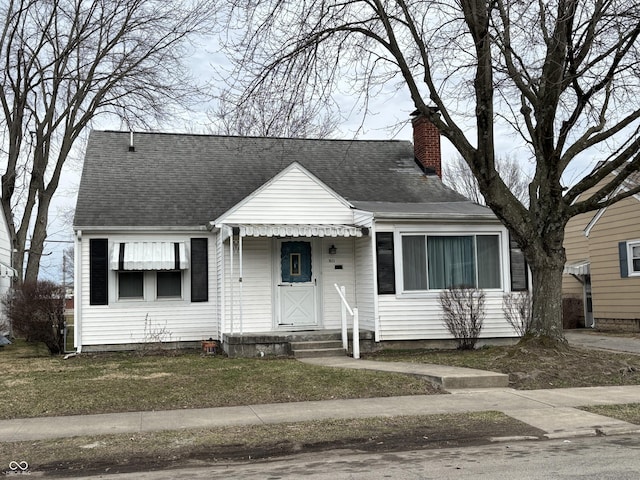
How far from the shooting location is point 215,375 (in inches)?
435

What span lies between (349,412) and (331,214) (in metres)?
7.60

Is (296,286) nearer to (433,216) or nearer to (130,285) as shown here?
(433,216)

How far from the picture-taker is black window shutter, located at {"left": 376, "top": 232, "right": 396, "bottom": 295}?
14.2 metres

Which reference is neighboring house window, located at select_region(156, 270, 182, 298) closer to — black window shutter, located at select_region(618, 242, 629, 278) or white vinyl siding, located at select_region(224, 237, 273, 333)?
white vinyl siding, located at select_region(224, 237, 273, 333)

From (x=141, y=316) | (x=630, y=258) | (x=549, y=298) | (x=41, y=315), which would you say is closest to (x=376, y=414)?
(x=549, y=298)

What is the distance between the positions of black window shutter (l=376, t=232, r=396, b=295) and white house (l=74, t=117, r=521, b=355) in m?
0.02

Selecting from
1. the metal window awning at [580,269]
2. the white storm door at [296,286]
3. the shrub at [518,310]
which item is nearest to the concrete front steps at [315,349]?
the white storm door at [296,286]

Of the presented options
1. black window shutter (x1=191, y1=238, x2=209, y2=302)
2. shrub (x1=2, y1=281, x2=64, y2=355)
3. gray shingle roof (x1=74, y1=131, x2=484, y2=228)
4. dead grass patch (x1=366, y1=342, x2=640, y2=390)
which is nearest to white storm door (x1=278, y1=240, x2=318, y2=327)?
black window shutter (x1=191, y1=238, x2=209, y2=302)

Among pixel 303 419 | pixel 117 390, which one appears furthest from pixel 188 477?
pixel 117 390

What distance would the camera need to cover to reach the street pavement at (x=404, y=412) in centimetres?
753

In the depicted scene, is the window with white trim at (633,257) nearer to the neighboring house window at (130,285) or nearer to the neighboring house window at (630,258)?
the neighboring house window at (630,258)

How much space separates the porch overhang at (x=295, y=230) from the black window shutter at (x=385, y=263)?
0.41 metres

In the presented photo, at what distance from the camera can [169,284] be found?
15398 millimetres

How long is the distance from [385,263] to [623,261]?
904cm
